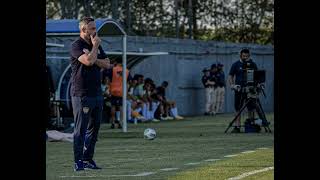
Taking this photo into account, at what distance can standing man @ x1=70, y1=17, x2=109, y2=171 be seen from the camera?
15289 millimetres

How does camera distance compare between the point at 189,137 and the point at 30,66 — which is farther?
the point at 189,137

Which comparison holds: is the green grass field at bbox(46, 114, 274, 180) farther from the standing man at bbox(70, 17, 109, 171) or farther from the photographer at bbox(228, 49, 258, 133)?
the photographer at bbox(228, 49, 258, 133)

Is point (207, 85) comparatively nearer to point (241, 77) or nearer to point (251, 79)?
point (241, 77)

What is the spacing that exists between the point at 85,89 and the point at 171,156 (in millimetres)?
3336

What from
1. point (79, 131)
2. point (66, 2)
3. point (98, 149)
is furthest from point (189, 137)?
point (66, 2)

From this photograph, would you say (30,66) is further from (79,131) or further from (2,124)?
(79,131)

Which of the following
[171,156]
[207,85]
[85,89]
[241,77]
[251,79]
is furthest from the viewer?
[207,85]

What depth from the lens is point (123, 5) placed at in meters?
50.4

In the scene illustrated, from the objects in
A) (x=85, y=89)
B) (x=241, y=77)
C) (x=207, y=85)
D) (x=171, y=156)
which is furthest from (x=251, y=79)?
(x=207, y=85)

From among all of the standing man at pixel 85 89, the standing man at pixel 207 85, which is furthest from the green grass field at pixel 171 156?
the standing man at pixel 207 85

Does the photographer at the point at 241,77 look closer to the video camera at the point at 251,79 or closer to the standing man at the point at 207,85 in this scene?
the video camera at the point at 251,79

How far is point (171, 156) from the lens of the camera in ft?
59.7

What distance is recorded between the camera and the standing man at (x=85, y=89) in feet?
50.2
